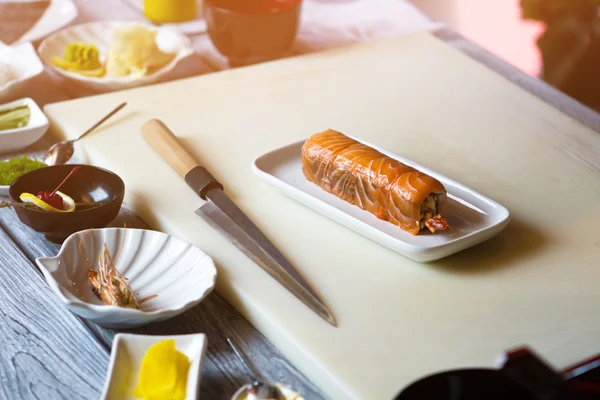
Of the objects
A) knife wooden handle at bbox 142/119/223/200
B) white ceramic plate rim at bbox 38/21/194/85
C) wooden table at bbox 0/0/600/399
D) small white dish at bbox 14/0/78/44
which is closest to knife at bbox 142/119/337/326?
knife wooden handle at bbox 142/119/223/200

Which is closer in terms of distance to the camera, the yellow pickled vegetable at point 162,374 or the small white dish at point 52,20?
the yellow pickled vegetable at point 162,374

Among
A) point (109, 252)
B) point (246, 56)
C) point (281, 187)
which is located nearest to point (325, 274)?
point (281, 187)

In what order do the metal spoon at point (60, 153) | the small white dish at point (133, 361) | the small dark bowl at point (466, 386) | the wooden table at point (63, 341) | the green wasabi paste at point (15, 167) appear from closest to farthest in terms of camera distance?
the small dark bowl at point (466, 386)
the small white dish at point (133, 361)
the wooden table at point (63, 341)
the green wasabi paste at point (15, 167)
the metal spoon at point (60, 153)

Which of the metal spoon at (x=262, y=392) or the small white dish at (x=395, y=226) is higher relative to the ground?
the small white dish at (x=395, y=226)

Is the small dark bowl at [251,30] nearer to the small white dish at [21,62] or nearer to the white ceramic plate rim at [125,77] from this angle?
the white ceramic plate rim at [125,77]

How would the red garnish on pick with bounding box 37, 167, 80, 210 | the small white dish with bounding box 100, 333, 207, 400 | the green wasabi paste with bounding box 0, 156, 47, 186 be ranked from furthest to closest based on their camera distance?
the green wasabi paste with bounding box 0, 156, 47, 186 → the red garnish on pick with bounding box 37, 167, 80, 210 → the small white dish with bounding box 100, 333, 207, 400

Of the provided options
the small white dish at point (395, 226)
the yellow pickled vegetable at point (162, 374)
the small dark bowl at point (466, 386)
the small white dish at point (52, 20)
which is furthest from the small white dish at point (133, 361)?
the small white dish at point (52, 20)

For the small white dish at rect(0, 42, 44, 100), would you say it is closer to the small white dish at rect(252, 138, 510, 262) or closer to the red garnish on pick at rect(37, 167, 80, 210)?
the red garnish on pick at rect(37, 167, 80, 210)

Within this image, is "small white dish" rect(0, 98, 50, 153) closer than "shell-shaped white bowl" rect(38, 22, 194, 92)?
Yes
